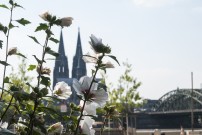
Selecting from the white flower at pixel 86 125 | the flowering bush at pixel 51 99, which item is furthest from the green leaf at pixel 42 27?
the white flower at pixel 86 125

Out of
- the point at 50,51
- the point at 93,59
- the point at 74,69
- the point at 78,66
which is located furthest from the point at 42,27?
the point at 74,69

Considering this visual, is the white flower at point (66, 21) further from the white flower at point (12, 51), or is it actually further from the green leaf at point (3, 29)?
the green leaf at point (3, 29)

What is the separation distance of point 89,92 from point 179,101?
387ft

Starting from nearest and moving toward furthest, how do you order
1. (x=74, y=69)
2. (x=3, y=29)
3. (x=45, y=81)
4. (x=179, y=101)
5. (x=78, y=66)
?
(x=45, y=81)
(x=3, y=29)
(x=179, y=101)
(x=78, y=66)
(x=74, y=69)

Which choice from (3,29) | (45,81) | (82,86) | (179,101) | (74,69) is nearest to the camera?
(82,86)

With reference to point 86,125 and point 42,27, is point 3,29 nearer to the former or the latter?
point 42,27

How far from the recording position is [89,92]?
1.88 meters

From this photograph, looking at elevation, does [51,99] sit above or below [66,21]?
below

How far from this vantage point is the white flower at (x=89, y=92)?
187 cm

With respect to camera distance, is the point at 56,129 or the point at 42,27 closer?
the point at 56,129

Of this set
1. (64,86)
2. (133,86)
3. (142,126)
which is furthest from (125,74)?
(142,126)

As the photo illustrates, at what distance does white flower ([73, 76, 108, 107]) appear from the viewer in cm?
187

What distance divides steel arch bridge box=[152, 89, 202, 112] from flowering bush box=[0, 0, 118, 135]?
99.8m

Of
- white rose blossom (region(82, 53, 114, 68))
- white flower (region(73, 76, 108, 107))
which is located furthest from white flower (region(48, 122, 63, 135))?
white rose blossom (region(82, 53, 114, 68))
